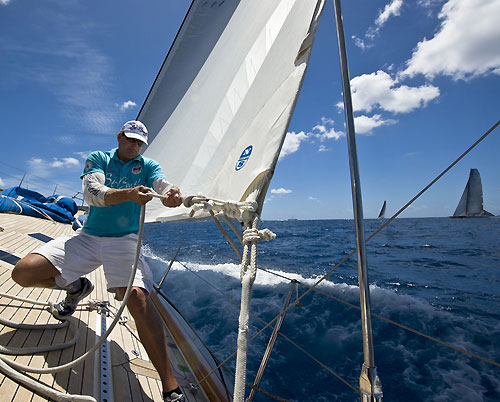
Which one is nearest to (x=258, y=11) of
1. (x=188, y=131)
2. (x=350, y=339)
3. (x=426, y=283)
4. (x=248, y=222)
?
(x=188, y=131)

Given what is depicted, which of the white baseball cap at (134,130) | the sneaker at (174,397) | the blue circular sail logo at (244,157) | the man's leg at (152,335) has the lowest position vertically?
the sneaker at (174,397)

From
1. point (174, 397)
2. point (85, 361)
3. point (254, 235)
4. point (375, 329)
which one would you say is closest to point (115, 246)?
point (85, 361)

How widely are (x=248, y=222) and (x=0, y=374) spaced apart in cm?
137

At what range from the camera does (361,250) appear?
707 mm

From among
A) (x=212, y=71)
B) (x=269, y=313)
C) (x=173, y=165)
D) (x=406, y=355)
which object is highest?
(x=212, y=71)

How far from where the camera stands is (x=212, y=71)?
209 centimetres

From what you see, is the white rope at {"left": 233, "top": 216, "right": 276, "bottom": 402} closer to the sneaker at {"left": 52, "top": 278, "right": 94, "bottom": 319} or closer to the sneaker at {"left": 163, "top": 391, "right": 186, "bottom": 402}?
the sneaker at {"left": 163, "top": 391, "right": 186, "bottom": 402}

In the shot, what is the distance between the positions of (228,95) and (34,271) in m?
1.42

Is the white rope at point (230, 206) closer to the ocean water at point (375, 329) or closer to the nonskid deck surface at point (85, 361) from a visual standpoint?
the ocean water at point (375, 329)

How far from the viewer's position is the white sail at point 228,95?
3.11 ft

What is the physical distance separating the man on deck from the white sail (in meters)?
0.25

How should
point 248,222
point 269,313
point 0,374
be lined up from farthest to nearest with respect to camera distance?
point 269,313 < point 0,374 < point 248,222

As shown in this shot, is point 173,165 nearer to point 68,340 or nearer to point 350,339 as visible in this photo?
point 68,340

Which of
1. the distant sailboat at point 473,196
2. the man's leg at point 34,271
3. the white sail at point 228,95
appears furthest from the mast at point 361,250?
the distant sailboat at point 473,196
